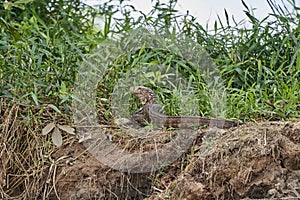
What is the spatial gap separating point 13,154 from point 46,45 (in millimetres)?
742

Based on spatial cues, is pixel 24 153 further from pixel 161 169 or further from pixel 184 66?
pixel 184 66

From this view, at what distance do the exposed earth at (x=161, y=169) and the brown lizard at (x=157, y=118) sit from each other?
0.26ft

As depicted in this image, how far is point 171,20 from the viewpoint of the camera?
326 centimetres

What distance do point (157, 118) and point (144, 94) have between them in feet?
0.86

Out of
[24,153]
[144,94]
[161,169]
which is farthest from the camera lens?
[144,94]

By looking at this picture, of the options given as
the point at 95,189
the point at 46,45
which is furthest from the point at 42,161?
the point at 46,45

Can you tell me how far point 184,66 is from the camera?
2.85 m

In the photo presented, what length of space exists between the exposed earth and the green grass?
21 centimetres

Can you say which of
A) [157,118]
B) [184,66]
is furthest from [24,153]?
[184,66]

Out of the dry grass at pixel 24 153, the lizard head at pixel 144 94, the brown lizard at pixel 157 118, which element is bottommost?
the dry grass at pixel 24 153

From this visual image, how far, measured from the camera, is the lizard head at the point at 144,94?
105 inches

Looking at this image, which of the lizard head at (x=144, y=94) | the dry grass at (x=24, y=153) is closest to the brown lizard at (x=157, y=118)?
the lizard head at (x=144, y=94)

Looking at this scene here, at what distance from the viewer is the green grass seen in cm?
256

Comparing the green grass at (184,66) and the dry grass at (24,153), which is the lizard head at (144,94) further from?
the dry grass at (24,153)
